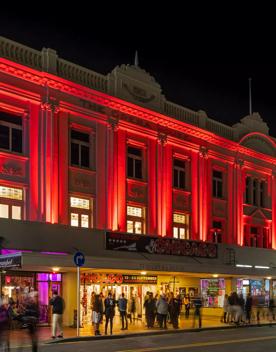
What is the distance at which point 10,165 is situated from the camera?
88.1 feet

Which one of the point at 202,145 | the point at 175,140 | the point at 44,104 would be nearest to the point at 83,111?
the point at 44,104

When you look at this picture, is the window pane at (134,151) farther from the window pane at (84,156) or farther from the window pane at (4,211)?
the window pane at (4,211)

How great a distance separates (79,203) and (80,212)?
0.43m

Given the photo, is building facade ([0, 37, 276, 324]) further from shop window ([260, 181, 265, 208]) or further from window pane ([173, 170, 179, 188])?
shop window ([260, 181, 265, 208])

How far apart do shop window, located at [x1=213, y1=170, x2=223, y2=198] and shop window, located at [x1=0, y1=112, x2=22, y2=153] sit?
14.9 metres

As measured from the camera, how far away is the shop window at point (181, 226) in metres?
35.2

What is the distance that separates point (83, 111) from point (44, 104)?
2.45 meters

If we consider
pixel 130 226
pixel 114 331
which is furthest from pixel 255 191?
pixel 114 331

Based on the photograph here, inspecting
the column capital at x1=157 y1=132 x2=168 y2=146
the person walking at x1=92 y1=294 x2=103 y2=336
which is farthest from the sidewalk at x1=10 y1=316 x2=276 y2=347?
the column capital at x1=157 y1=132 x2=168 y2=146

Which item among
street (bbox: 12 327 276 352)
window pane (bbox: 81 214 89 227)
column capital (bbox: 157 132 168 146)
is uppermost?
column capital (bbox: 157 132 168 146)

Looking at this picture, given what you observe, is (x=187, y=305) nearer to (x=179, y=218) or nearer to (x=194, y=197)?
(x=179, y=218)

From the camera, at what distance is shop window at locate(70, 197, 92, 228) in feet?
96.8

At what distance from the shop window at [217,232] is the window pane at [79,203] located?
33.2 feet

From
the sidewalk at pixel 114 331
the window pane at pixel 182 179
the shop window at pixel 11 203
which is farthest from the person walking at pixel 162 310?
the window pane at pixel 182 179
